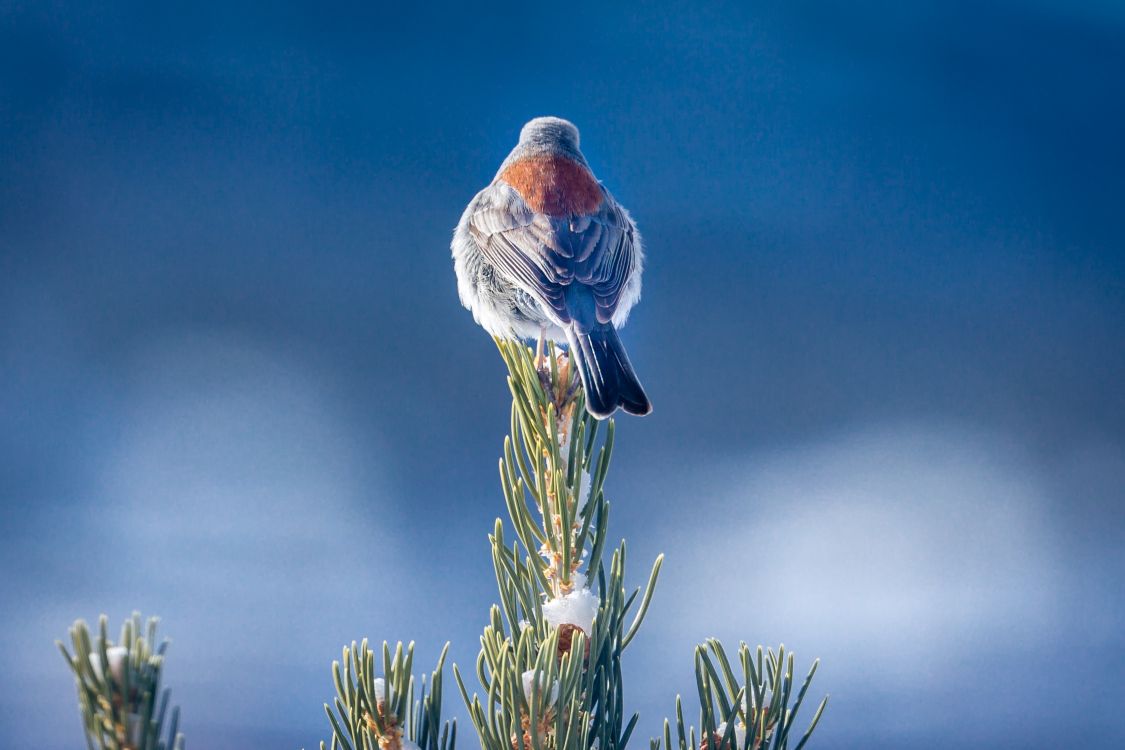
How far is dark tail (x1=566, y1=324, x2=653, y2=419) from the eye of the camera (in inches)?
40.2

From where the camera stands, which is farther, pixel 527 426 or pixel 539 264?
pixel 539 264

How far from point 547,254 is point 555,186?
0.26 metres

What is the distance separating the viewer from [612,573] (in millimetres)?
851

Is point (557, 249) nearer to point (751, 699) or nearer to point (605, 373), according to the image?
point (605, 373)

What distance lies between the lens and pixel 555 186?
6.52 feet

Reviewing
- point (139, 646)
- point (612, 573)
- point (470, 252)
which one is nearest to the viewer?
point (139, 646)

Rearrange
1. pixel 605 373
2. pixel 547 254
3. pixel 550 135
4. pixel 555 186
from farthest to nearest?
pixel 550 135, pixel 555 186, pixel 547 254, pixel 605 373

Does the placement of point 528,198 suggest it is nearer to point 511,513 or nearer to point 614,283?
point 614,283

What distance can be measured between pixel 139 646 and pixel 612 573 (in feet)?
1.42

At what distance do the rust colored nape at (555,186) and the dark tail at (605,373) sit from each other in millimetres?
478

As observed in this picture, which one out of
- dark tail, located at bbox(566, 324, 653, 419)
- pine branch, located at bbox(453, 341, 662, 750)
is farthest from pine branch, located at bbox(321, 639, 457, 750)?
dark tail, located at bbox(566, 324, 653, 419)

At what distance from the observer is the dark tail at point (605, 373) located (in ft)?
3.35

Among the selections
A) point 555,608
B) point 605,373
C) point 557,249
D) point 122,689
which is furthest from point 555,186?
point 122,689

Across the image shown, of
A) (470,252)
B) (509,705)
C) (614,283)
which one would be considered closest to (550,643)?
(509,705)
